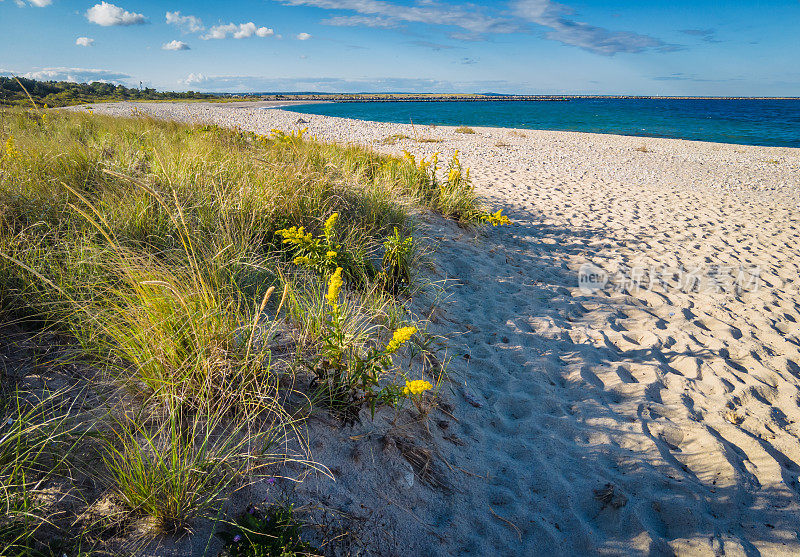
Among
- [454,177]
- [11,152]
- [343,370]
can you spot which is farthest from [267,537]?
[454,177]

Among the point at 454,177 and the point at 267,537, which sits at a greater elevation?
the point at 454,177

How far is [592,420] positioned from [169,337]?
261 centimetres

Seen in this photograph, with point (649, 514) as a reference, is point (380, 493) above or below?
above

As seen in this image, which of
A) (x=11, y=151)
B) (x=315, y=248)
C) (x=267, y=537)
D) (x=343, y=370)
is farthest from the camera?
(x=11, y=151)

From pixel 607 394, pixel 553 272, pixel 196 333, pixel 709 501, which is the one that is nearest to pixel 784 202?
pixel 553 272

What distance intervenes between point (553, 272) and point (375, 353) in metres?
3.64

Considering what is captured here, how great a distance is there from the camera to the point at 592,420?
265 centimetres

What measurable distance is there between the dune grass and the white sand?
362mm

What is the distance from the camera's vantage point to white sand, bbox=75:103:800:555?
6.23 feet

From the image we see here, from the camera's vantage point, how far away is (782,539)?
1945 millimetres

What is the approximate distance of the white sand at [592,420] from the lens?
190cm

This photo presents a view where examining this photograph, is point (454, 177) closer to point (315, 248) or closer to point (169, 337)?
point (315, 248)

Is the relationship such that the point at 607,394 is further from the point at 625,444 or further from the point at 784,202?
the point at 784,202

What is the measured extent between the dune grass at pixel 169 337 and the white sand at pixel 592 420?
36 cm
